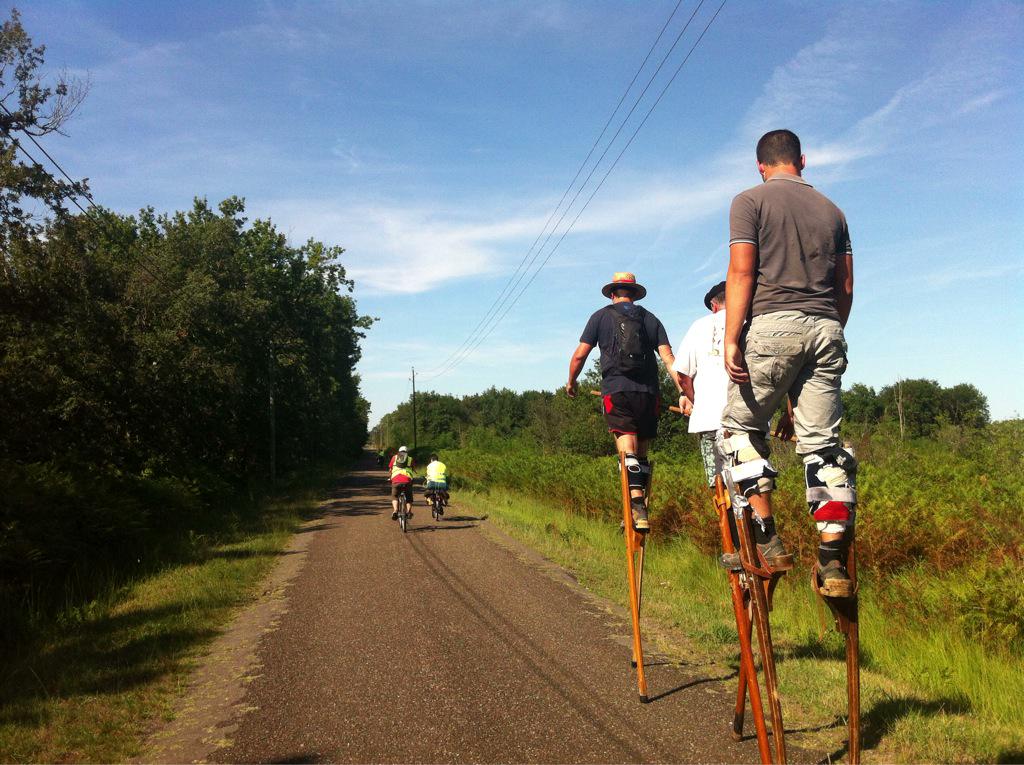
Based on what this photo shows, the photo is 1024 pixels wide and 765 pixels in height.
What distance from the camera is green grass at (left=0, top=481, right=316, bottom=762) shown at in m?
4.08

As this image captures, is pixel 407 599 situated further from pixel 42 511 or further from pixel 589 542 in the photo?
pixel 42 511

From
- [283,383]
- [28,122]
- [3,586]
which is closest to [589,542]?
[3,586]

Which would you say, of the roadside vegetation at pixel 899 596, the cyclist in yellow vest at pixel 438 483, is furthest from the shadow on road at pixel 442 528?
the roadside vegetation at pixel 899 596

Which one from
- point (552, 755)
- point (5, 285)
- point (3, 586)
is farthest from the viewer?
point (5, 285)

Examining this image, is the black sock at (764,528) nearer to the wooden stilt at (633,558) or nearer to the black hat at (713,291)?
the wooden stilt at (633,558)

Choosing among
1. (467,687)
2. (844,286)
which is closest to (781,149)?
(844,286)

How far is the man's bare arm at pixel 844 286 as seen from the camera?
315 centimetres

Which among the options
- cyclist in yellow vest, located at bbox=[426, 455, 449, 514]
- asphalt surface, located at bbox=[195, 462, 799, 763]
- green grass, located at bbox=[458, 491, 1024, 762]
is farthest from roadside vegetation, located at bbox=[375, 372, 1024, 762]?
cyclist in yellow vest, located at bbox=[426, 455, 449, 514]

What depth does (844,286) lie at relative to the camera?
3.16 meters

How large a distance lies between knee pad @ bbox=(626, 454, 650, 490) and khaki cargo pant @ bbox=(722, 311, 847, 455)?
1.76 m

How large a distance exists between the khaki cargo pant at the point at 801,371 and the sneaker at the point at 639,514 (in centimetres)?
184

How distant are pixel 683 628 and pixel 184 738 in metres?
3.74

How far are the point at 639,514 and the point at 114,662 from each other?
445 centimetres

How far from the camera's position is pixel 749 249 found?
9.96ft
